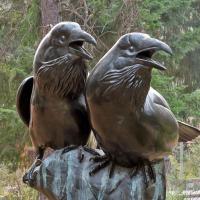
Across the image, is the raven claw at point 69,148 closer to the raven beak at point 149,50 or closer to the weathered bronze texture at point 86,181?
the weathered bronze texture at point 86,181

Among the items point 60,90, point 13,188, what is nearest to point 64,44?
point 60,90

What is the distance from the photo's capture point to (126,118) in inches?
112

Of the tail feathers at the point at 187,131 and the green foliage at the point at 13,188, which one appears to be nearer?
the tail feathers at the point at 187,131

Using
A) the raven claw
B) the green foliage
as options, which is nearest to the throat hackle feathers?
the raven claw

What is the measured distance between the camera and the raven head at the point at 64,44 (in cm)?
302

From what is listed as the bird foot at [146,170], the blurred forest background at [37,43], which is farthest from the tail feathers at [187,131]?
the blurred forest background at [37,43]

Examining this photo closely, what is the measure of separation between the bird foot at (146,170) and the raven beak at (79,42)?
562 millimetres

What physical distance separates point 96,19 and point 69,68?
9865 mm

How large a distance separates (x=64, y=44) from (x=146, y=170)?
72 centimetres

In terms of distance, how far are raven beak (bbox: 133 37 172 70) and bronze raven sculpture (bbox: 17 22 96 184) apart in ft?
0.86

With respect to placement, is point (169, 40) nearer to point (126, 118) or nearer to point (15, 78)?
point (15, 78)

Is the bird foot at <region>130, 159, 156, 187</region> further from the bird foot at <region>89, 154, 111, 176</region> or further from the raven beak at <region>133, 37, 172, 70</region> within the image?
the raven beak at <region>133, 37, 172, 70</region>

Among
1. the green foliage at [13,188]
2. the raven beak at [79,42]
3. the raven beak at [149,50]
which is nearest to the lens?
the raven beak at [149,50]

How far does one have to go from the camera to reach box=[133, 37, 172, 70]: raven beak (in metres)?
2.78
